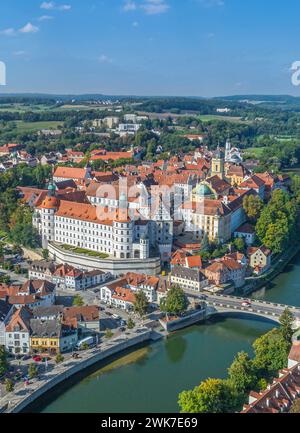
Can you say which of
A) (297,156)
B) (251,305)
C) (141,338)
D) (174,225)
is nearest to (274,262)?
(174,225)

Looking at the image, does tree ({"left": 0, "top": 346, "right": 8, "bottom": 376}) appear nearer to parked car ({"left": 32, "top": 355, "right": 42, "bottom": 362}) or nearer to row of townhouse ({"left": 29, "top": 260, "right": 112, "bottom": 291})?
parked car ({"left": 32, "top": 355, "right": 42, "bottom": 362})

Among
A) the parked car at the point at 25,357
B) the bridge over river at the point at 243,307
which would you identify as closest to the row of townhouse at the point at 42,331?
the parked car at the point at 25,357

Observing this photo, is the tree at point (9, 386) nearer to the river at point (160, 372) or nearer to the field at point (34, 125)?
the river at point (160, 372)

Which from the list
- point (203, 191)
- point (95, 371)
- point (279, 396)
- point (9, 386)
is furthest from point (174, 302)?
point (203, 191)

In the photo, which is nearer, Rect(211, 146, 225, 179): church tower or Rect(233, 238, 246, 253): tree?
Rect(233, 238, 246, 253): tree

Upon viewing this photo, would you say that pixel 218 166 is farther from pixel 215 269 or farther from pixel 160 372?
pixel 160 372

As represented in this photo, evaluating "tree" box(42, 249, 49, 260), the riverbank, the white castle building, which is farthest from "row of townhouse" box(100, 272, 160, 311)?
"tree" box(42, 249, 49, 260)
